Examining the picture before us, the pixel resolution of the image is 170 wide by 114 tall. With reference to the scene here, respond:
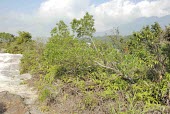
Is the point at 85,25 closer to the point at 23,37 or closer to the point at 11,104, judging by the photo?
the point at 11,104

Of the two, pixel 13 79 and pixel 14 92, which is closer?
pixel 14 92

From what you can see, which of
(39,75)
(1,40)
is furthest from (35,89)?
(1,40)

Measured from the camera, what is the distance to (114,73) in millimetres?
7285

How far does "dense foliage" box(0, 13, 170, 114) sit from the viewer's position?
5.95m

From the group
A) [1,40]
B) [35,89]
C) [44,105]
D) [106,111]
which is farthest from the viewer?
[1,40]

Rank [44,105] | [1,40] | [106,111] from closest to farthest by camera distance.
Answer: [106,111]
[44,105]
[1,40]

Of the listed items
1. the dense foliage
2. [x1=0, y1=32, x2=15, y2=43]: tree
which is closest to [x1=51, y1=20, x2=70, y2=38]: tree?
the dense foliage

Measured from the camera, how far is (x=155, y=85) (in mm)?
6066

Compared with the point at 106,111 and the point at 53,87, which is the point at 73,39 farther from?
the point at 106,111

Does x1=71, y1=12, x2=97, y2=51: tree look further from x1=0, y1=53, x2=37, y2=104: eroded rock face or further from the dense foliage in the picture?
x1=0, y1=53, x2=37, y2=104: eroded rock face

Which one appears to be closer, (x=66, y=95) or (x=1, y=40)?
(x=66, y=95)

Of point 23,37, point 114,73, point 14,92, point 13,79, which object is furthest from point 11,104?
point 23,37

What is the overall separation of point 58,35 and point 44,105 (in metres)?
3.68

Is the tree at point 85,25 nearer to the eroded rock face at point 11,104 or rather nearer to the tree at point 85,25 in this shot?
the tree at point 85,25
